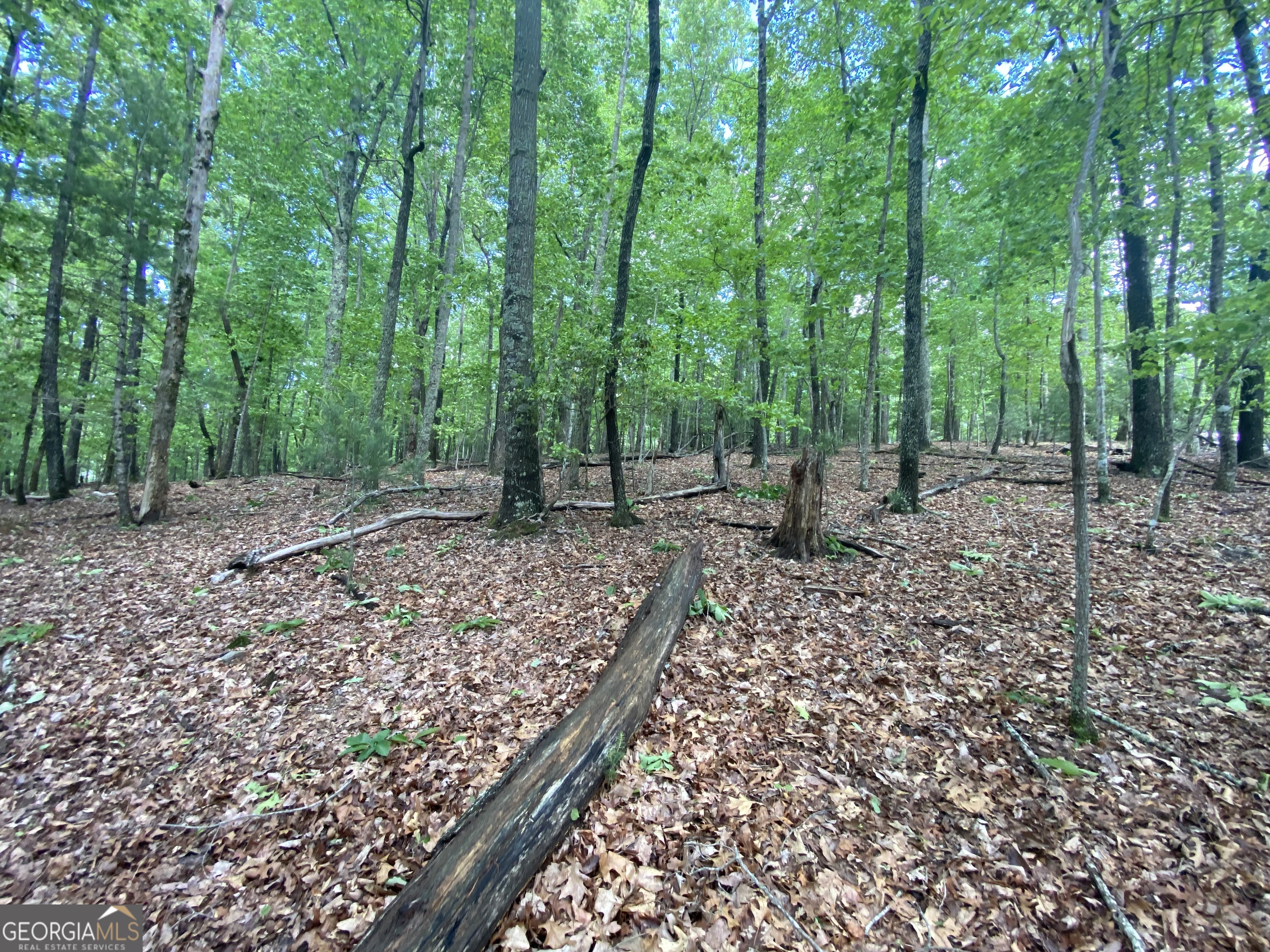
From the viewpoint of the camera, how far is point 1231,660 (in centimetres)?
386

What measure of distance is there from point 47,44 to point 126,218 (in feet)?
13.5

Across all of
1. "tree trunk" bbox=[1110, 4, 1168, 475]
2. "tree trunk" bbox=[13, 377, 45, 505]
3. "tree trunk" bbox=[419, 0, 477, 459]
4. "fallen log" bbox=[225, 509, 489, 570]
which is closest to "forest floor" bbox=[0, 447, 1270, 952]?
"fallen log" bbox=[225, 509, 489, 570]

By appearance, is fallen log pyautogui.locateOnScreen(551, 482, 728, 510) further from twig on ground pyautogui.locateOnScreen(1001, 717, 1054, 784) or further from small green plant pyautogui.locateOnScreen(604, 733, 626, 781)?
twig on ground pyautogui.locateOnScreen(1001, 717, 1054, 784)

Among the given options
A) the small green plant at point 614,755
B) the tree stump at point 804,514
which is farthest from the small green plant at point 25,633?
the tree stump at point 804,514

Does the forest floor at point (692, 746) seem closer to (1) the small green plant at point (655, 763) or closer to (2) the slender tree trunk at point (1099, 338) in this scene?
(1) the small green plant at point (655, 763)

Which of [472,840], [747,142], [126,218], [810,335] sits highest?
[747,142]

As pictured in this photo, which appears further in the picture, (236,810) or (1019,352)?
(1019,352)

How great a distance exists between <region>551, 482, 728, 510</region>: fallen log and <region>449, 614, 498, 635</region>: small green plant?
337 centimetres

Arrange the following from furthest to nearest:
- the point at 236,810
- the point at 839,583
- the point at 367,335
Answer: the point at 367,335 → the point at 839,583 → the point at 236,810

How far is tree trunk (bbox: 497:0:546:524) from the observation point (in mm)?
7027

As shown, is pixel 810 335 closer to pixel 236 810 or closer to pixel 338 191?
pixel 236 810

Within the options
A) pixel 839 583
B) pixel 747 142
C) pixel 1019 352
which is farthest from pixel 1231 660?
pixel 1019 352

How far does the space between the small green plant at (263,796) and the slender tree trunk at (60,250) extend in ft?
39.4

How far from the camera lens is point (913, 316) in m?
8.09
